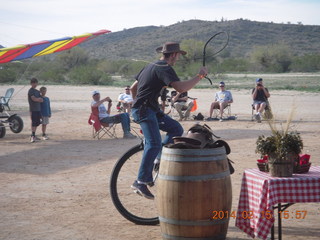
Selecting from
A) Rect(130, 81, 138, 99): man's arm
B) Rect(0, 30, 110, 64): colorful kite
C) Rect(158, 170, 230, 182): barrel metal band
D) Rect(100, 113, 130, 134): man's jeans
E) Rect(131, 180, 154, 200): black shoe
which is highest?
Rect(0, 30, 110, 64): colorful kite

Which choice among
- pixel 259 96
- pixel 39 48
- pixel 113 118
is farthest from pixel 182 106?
pixel 113 118

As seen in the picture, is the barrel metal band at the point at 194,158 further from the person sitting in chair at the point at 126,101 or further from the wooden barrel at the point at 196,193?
the person sitting in chair at the point at 126,101

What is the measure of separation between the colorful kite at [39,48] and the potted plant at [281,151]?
37.7 feet

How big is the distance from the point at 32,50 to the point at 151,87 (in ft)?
38.6

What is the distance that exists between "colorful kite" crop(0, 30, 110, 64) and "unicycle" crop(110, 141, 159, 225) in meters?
9.89

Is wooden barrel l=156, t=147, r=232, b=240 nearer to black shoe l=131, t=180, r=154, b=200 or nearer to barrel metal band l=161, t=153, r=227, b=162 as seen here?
barrel metal band l=161, t=153, r=227, b=162

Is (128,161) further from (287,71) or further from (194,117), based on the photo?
(287,71)

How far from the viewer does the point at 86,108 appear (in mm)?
25234

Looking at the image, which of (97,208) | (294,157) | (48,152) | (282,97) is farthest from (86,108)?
(294,157)

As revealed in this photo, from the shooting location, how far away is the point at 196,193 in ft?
16.3

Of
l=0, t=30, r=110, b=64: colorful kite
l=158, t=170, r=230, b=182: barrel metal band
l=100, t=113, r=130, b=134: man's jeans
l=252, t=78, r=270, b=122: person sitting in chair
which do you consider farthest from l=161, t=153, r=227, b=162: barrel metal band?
l=252, t=78, r=270, b=122: person sitting in chair

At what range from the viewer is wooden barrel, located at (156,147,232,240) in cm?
498

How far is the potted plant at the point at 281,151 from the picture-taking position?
16.8 ft

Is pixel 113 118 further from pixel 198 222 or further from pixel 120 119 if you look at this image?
pixel 198 222
